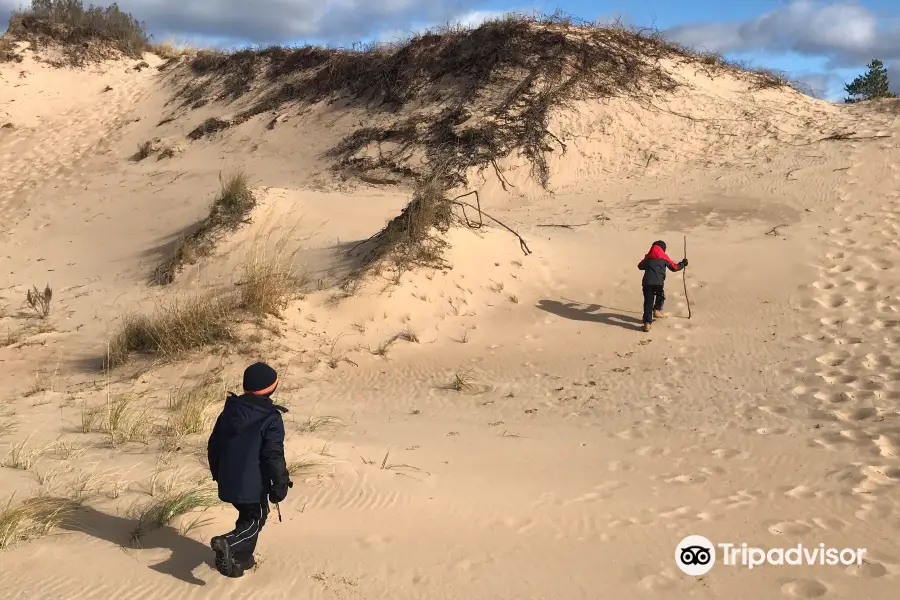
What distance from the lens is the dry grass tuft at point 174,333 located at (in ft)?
24.5

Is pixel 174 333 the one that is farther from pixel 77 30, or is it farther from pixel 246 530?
pixel 77 30

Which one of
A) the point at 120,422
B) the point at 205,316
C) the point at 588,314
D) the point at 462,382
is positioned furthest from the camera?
the point at 588,314

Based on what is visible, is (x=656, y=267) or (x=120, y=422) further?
(x=656, y=267)

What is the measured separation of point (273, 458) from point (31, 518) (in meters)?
1.39

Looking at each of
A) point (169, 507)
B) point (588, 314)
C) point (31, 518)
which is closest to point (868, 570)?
point (169, 507)

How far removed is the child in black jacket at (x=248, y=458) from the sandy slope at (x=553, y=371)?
0.23 m

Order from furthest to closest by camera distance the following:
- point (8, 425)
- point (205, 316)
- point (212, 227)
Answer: point (212, 227) < point (205, 316) < point (8, 425)

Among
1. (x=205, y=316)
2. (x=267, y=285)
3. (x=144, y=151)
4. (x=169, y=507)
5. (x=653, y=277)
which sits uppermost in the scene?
(x=144, y=151)

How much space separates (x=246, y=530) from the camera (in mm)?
3217

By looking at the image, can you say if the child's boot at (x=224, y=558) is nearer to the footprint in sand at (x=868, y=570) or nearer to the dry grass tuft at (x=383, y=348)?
the footprint in sand at (x=868, y=570)

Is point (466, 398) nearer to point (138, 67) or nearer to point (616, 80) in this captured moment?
point (616, 80)

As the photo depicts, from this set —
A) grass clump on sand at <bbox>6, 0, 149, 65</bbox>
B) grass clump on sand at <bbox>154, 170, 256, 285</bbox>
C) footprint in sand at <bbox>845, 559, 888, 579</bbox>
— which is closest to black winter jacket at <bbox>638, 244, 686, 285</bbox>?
footprint in sand at <bbox>845, 559, 888, 579</bbox>

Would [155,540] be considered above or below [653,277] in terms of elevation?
below

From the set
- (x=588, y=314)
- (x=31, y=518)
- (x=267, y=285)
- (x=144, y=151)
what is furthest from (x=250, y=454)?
(x=144, y=151)
